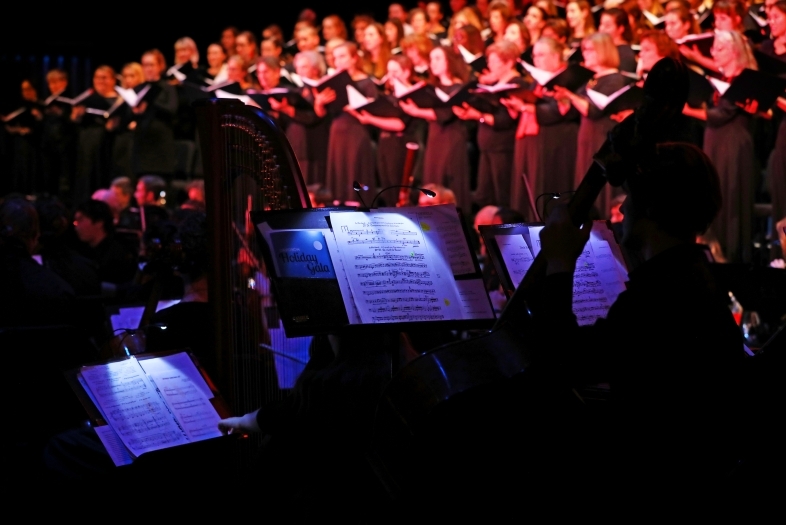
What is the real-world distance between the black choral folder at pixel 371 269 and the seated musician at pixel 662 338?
0.60 meters

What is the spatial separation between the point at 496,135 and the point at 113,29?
9630 millimetres

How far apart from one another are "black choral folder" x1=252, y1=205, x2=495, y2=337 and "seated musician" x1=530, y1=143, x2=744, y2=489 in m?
0.60

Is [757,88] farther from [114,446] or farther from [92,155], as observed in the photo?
[92,155]

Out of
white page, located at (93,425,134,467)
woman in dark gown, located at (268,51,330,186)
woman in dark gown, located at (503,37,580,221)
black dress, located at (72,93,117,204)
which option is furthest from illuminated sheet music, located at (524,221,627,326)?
black dress, located at (72,93,117,204)

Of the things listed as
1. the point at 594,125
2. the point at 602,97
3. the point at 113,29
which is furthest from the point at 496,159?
the point at 113,29

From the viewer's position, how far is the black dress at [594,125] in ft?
23.9

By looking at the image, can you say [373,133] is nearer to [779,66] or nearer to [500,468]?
[779,66]

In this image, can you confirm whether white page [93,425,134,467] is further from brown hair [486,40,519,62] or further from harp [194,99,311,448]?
brown hair [486,40,519,62]

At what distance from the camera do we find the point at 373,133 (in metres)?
10.3

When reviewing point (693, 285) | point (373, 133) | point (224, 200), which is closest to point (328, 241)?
point (224, 200)

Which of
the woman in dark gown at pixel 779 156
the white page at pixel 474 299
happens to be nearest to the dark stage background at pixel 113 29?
the woman in dark gown at pixel 779 156

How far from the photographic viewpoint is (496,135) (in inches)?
334

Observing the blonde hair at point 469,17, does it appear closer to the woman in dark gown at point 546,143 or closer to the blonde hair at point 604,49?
the woman in dark gown at point 546,143

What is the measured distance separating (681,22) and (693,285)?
622cm
